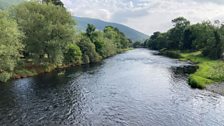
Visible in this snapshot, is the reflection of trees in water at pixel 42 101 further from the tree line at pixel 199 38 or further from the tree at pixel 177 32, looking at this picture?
the tree at pixel 177 32

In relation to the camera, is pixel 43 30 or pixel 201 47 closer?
pixel 43 30

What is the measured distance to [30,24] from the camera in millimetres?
78250

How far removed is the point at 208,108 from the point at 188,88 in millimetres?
14329

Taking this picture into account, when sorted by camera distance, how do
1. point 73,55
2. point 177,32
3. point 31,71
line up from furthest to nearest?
point 177,32 < point 73,55 < point 31,71

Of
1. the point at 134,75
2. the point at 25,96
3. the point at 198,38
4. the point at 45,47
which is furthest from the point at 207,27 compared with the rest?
the point at 25,96

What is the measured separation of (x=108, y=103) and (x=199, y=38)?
106 m

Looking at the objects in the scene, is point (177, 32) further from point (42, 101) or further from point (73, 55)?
point (42, 101)

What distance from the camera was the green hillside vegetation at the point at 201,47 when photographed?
208ft

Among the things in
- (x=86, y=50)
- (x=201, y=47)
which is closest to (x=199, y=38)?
(x=201, y=47)

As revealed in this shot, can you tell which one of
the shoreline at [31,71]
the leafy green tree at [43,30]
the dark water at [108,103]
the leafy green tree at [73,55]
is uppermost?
the leafy green tree at [43,30]

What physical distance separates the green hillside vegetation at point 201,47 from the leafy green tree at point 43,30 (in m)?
39.6

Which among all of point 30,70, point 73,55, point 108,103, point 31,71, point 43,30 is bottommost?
point 108,103

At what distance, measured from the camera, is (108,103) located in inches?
1690

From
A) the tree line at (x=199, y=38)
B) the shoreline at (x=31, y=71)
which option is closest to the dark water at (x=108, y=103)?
the shoreline at (x=31, y=71)
